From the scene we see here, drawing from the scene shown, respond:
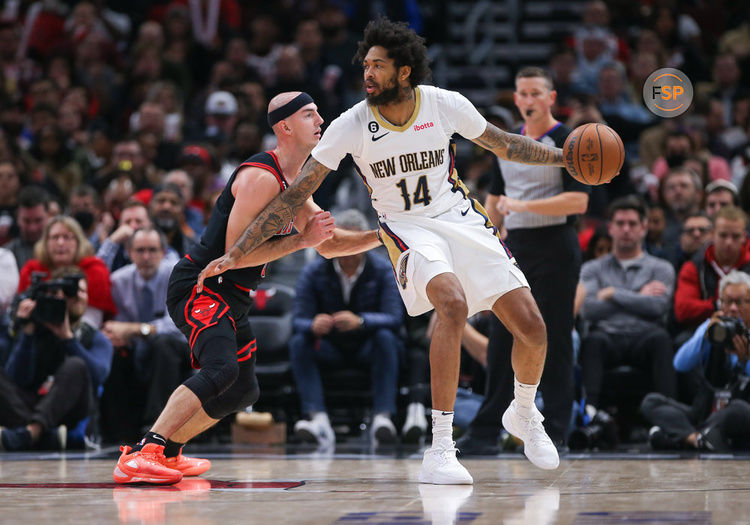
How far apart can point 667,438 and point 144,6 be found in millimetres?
10809

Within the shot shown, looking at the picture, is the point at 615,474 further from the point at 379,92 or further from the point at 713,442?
the point at 379,92

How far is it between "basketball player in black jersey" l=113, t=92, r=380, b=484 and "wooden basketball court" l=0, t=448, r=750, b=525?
24 centimetres

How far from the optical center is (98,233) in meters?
10.1

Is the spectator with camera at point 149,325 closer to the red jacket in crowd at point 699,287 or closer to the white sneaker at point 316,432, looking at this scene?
the white sneaker at point 316,432

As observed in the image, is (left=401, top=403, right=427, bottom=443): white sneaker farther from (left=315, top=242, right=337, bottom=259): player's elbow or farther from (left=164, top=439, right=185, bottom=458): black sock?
(left=164, top=439, right=185, bottom=458): black sock

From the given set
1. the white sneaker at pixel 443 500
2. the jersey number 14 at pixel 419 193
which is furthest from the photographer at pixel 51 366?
the white sneaker at pixel 443 500

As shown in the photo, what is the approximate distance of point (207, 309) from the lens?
5.71 meters

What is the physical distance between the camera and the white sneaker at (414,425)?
27.0 feet

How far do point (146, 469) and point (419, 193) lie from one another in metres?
1.98

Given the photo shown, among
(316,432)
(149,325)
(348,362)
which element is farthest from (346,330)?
(149,325)

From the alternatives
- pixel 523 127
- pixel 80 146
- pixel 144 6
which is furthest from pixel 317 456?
pixel 144 6

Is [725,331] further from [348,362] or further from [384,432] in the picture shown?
[348,362]

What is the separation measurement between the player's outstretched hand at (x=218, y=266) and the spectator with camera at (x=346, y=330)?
112 inches

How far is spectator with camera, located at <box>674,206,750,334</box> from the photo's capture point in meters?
8.30
